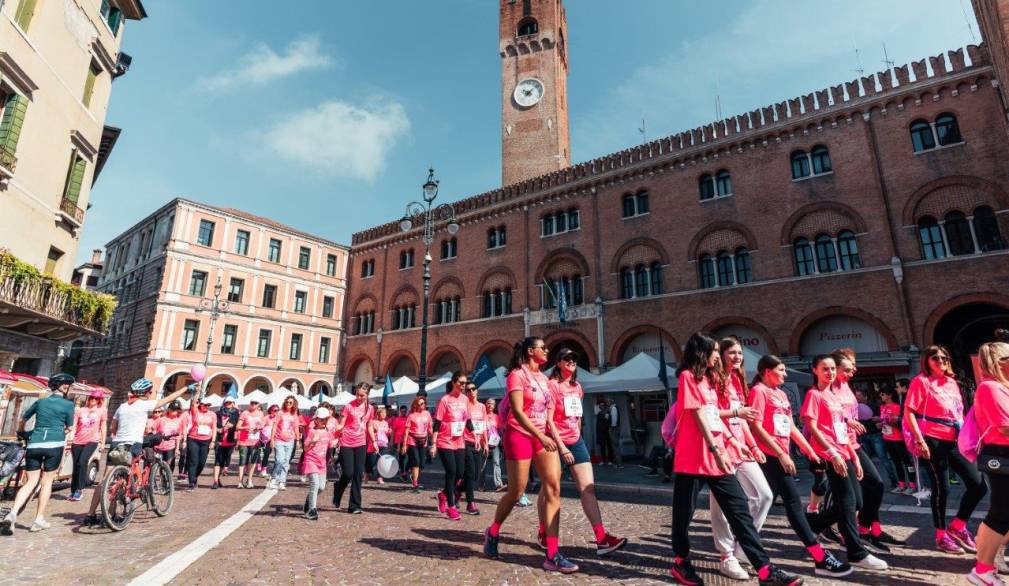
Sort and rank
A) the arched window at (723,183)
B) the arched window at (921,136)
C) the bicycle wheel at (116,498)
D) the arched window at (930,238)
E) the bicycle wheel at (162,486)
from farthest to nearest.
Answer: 1. the arched window at (723,183)
2. the arched window at (921,136)
3. the arched window at (930,238)
4. the bicycle wheel at (162,486)
5. the bicycle wheel at (116,498)

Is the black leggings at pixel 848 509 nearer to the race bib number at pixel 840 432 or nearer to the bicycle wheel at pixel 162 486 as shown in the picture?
the race bib number at pixel 840 432

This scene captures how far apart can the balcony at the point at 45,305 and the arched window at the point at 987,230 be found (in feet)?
89.7

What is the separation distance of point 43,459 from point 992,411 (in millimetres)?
9907

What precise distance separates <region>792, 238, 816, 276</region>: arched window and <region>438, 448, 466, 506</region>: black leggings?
16755mm

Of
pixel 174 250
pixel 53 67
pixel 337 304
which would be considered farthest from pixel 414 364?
pixel 53 67

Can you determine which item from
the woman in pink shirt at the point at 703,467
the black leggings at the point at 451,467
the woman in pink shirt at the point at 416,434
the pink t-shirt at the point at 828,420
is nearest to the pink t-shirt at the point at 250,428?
the woman in pink shirt at the point at 416,434

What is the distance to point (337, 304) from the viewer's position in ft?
125

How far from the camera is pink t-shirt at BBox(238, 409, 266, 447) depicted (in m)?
11.0

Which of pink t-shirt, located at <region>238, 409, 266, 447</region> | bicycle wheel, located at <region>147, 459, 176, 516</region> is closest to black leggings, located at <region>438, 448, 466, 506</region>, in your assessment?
bicycle wheel, located at <region>147, 459, 176, 516</region>

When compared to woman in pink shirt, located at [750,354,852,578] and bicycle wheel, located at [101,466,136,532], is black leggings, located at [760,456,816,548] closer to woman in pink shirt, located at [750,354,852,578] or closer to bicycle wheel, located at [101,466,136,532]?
woman in pink shirt, located at [750,354,852,578]

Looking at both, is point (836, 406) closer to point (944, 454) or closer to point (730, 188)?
point (944, 454)

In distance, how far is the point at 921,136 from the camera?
17.8 m

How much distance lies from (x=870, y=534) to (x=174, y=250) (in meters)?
35.1

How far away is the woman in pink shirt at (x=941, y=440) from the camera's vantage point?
16.0 ft
